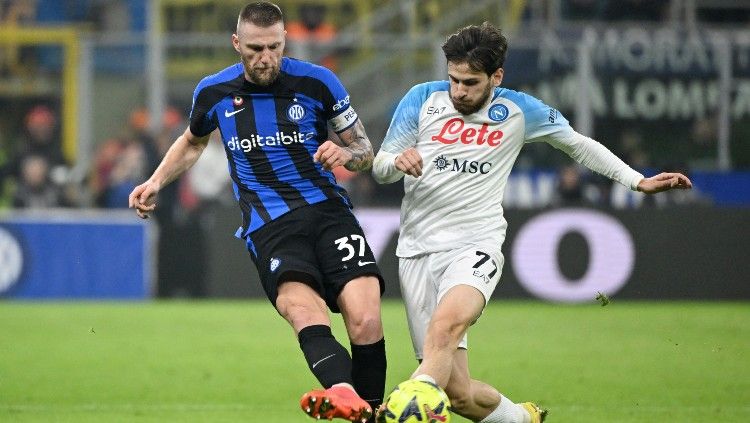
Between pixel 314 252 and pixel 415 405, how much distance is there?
1.14 metres

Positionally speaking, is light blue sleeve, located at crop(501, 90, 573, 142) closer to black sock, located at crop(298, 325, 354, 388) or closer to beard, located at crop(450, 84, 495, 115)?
beard, located at crop(450, 84, 495, 115)

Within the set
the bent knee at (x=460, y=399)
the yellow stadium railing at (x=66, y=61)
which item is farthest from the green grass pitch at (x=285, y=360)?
the yellow stadium railing at (x=66, y=61)

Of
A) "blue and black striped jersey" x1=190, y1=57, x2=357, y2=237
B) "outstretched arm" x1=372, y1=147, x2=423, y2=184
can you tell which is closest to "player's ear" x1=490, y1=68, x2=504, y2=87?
"outstretched arm" x1=372, y1=147, x2=423, y2=184

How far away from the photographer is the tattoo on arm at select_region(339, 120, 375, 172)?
7.00m

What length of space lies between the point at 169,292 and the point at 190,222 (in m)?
0.93

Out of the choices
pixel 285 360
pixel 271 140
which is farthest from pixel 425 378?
pixel 285 360

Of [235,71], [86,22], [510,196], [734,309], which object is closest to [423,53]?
[510,196]

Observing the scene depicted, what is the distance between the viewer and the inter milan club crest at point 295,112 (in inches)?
279

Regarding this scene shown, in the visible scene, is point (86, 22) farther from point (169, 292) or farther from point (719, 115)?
point (719, 115)

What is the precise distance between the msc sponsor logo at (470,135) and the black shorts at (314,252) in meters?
0.67

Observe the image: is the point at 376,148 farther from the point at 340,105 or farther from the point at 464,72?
the point at 464,72

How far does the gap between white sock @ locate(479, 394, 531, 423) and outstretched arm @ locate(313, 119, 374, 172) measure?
4.67ft

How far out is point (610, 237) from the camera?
656 inches

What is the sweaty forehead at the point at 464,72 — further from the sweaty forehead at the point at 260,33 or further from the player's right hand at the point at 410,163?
the sweaty forehead at the point at 260,33
